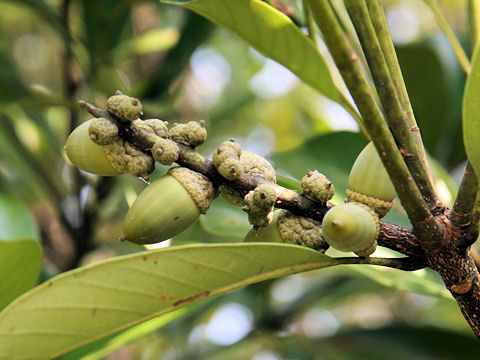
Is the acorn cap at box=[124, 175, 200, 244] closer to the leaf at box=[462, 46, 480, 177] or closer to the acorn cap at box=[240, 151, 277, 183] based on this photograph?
the acorn cap at box=[240, 151, 277, 183]

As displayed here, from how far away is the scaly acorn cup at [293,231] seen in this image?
730mm

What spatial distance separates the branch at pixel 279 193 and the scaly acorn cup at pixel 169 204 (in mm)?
15

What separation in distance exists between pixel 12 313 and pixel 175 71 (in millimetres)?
1486

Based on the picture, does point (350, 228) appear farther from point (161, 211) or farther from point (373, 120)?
point (161, 211)

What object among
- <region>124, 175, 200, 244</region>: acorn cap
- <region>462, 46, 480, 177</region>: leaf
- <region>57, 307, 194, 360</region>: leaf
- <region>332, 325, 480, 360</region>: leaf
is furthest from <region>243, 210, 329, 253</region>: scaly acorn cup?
<region>332, 325, 480, 360</region>: leaf

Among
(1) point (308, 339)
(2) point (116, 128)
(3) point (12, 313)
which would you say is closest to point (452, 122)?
(1) point (308, 339)

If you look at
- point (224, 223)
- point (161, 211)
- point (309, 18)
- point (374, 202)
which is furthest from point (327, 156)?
point (161, 211)

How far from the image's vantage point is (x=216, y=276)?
685mm

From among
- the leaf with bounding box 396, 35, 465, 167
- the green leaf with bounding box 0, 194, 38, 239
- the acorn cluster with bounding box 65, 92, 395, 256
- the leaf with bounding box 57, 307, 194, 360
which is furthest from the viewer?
the leaf with bounding box 396, 35, 465, 167

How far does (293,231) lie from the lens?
74 centimetres

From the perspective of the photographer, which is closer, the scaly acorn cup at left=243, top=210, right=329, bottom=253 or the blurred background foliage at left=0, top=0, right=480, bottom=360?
the scaly acorn cup at left=243, top=210, right=329, bottom=253

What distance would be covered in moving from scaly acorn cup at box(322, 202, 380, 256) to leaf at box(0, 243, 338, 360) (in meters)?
0.04

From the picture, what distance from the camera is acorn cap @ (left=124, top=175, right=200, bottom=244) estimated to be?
723mm

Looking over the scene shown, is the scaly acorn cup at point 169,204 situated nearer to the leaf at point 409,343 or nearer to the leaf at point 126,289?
the leaf at point 126,289
